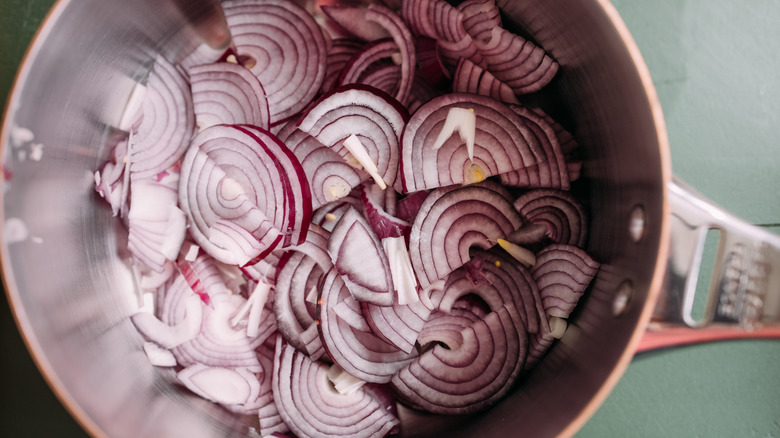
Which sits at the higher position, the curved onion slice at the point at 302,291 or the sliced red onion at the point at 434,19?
the sliced red onion at the point at 434,19

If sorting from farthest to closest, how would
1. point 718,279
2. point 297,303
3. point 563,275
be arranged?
point 297,303
point 563,275
point 718,279

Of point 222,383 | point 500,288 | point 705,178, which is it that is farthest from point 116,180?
point 705,178

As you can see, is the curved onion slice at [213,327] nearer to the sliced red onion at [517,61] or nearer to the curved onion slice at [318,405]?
the curved onion slice at [318,405]

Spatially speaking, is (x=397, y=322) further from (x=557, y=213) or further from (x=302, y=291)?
(x=557, y=213)

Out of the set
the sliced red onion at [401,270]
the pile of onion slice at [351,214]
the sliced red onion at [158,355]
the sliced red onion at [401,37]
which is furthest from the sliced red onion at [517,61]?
the sliced red onion at [158,355]

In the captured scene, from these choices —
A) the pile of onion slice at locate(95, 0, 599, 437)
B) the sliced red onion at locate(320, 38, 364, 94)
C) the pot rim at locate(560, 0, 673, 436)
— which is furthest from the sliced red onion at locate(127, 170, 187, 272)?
the pot rim at locate(560, 0, 673, 436)

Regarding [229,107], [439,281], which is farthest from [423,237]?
[229,107]

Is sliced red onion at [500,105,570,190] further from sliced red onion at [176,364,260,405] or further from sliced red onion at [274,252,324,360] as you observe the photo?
sliced red onion at [176,364,260,405]
